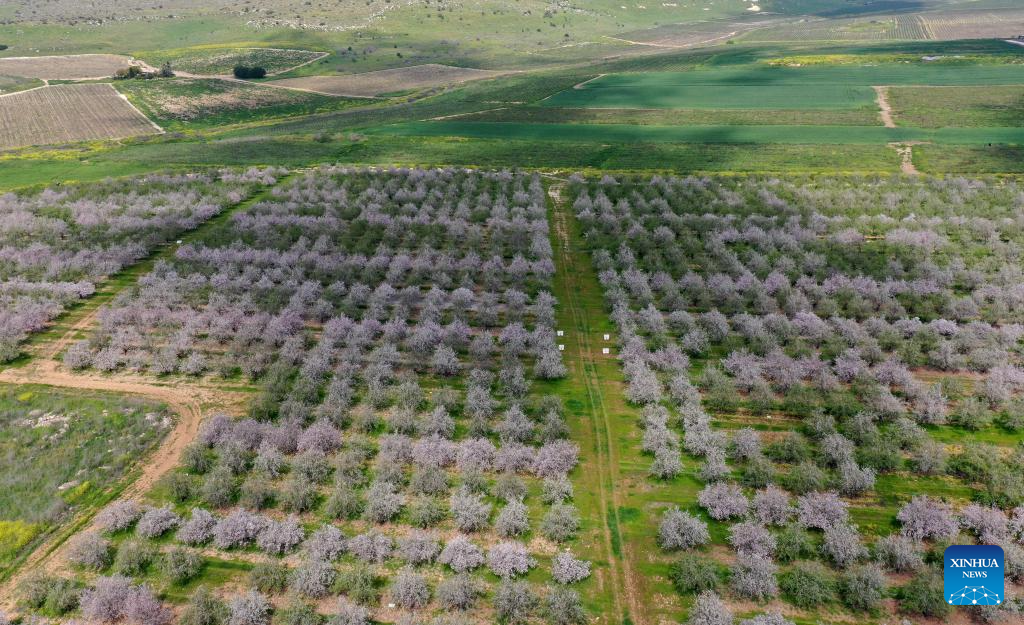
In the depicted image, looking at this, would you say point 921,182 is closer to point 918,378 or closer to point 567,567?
point 918,378

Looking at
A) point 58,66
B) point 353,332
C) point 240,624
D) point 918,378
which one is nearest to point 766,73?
point 918,378

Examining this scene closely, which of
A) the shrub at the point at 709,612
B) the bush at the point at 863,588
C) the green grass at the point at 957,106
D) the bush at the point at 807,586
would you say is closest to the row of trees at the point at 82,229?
the shrub at the point at 709,612

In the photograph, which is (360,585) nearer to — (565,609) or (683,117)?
(565,609)

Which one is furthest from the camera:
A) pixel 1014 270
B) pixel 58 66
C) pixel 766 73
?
pixel 58 66

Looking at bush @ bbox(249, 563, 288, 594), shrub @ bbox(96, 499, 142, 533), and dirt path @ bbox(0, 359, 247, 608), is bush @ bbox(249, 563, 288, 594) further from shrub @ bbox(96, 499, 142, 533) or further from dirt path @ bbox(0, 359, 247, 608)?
dirt path @ bbox(0, 359, 247, 608)

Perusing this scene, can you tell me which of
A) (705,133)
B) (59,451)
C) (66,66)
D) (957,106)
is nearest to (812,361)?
(59,451)

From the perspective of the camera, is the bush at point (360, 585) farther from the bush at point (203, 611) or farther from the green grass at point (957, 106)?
the green grass at point (957, 106)

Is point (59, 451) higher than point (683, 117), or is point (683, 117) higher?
point (683, 117)
